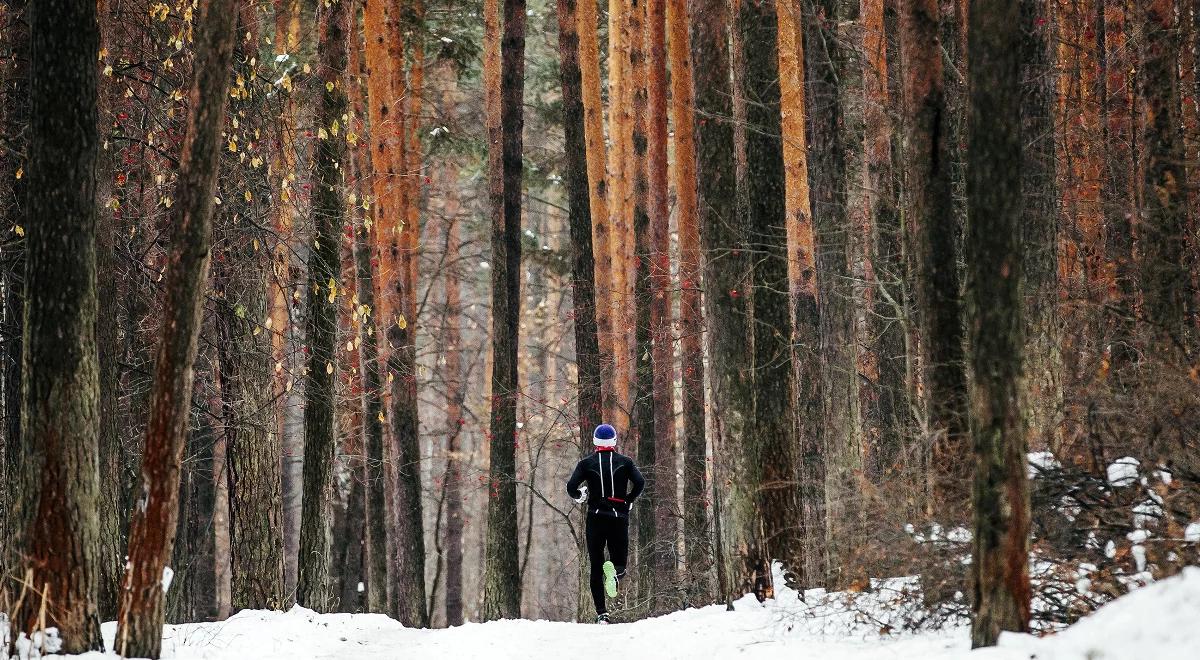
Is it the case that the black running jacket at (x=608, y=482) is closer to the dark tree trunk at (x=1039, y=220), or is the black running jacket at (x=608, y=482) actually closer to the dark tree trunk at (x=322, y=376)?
the dark tree trunk at (x=322, y=376)

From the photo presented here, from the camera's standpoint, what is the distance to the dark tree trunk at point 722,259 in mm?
10633

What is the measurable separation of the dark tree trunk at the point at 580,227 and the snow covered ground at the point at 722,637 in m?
5.47

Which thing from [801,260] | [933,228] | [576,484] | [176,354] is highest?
[801,260]

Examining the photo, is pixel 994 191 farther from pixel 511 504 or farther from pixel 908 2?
pixel 511 504

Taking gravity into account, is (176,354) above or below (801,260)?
below

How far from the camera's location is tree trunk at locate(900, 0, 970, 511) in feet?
28.4

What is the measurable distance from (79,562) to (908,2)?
23.7 ft

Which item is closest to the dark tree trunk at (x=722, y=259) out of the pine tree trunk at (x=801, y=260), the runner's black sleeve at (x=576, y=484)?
the runner's black sleeve at (x=576, y=484)

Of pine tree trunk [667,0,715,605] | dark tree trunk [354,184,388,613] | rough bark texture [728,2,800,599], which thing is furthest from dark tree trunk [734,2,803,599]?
dark tree trunk [354,184,388,613]

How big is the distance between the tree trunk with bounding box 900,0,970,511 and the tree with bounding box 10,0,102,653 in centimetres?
596

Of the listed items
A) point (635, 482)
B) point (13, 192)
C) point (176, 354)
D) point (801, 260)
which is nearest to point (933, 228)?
point (635, 482)

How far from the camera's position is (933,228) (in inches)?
342

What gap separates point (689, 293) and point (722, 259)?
7.39 m

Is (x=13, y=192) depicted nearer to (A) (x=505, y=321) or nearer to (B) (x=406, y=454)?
(A) (x=505, y=321)
